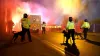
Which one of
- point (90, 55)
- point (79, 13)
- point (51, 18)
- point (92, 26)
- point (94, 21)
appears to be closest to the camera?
point (90, 55)

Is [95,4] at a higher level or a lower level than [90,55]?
higher

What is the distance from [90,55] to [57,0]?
1550 inches

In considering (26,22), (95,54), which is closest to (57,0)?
(26,22)

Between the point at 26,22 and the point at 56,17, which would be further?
the point at 56,17

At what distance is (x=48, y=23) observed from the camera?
47.1 metres

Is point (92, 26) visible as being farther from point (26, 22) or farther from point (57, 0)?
point (26, 22)

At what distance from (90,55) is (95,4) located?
105ft

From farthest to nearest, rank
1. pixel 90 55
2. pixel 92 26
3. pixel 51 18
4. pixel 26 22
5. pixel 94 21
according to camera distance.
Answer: pixel 51 18
pixel 94 21
pixel 92 26
pixel 26 22
pixel 90 55

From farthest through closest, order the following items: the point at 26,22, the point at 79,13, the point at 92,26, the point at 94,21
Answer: the point at 79,13
the point at 94,21
the point at 92,26
the point at 26,22

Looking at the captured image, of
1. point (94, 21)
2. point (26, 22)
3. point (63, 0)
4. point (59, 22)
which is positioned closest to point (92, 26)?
point (94, 21)

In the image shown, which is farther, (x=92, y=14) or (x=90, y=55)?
(x=92, y=14)

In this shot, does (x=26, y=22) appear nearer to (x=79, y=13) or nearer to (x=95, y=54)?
(x=95, y=54)

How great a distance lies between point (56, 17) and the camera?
48.8 metres

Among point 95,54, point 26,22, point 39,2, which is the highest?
point 39,2
